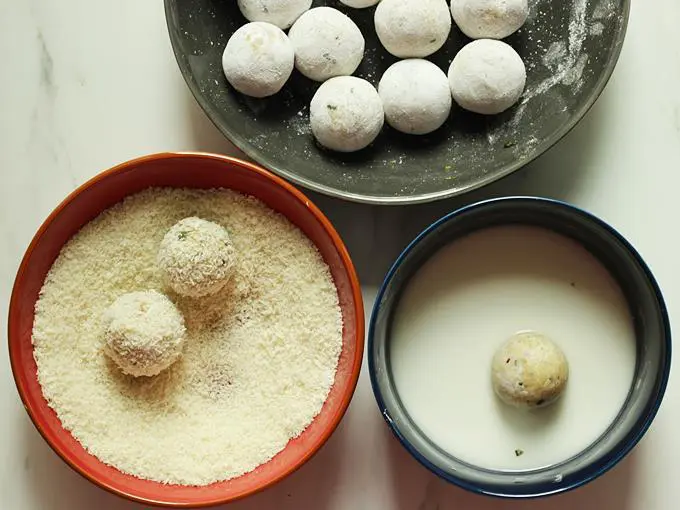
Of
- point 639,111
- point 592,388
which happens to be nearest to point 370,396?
point 592,388

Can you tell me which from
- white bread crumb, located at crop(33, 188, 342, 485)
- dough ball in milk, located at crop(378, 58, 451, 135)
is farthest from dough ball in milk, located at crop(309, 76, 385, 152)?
white bread crumb, located at crop(33, 188, 342, 485)

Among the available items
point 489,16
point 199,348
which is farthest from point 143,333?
point 489,16

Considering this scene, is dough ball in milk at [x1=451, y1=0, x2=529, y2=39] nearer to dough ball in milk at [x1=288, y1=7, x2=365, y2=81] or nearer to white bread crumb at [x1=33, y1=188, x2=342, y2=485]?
dough ball in milk at [x1=288, y1=7, x2=365, y2=81]

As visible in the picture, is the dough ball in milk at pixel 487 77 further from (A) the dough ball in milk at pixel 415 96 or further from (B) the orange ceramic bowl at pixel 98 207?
(B) the orange ceramic bowl at pixel 98 207

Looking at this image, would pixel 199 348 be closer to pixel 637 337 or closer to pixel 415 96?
pixel 415 96

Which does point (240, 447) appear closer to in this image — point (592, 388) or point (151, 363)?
point (151, 363)

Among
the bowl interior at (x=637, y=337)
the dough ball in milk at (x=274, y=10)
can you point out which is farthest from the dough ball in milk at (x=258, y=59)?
the bowl interior at (x=637, y=337)

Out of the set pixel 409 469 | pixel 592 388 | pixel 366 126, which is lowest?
pixel 409 469
